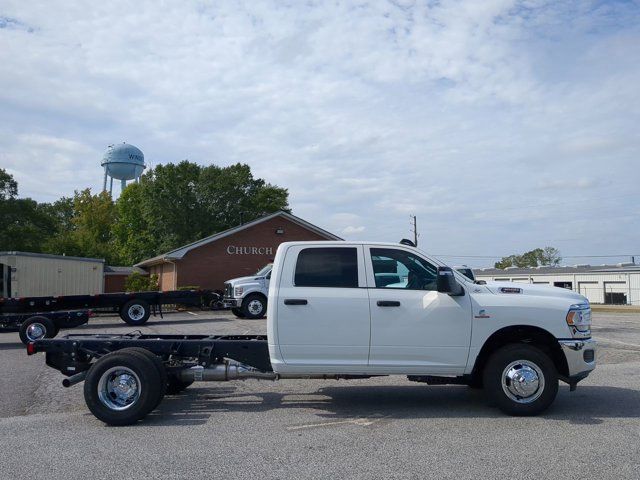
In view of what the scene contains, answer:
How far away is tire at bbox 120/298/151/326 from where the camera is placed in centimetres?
2150

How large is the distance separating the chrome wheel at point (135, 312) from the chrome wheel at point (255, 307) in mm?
3787

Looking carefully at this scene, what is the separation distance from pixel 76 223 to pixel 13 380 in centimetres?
6537

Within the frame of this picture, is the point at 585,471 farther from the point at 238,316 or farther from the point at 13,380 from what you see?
the point at 238,316

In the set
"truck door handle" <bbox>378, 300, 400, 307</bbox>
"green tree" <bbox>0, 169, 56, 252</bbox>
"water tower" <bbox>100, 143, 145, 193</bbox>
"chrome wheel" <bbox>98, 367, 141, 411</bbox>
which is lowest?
"chrome wheel" <bbox>98, 367, 141, 411</bbox>

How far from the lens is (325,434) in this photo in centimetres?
656

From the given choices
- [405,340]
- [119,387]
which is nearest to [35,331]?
[119,387]

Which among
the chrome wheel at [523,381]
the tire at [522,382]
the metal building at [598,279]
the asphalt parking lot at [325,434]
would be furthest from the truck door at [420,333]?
the metal building at [598,279]

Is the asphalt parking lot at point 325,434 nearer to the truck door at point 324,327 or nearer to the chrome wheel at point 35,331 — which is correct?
the truck door at point 324,327

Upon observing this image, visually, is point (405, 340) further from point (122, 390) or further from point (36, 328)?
point (36, 328)

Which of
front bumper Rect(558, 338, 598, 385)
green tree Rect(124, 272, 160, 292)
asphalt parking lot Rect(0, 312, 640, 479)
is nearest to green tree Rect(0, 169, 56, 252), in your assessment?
green tree Rect(124, 272, 160, 292)

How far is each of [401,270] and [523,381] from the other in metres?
1.91

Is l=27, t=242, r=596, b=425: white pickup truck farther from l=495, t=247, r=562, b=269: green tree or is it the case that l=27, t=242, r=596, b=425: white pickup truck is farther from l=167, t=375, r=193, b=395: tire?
l=495, t=247, r=562, b=269: green tree

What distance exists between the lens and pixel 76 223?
7106 centimetres

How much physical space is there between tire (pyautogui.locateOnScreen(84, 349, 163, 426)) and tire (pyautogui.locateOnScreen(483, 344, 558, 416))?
3.93 meters
